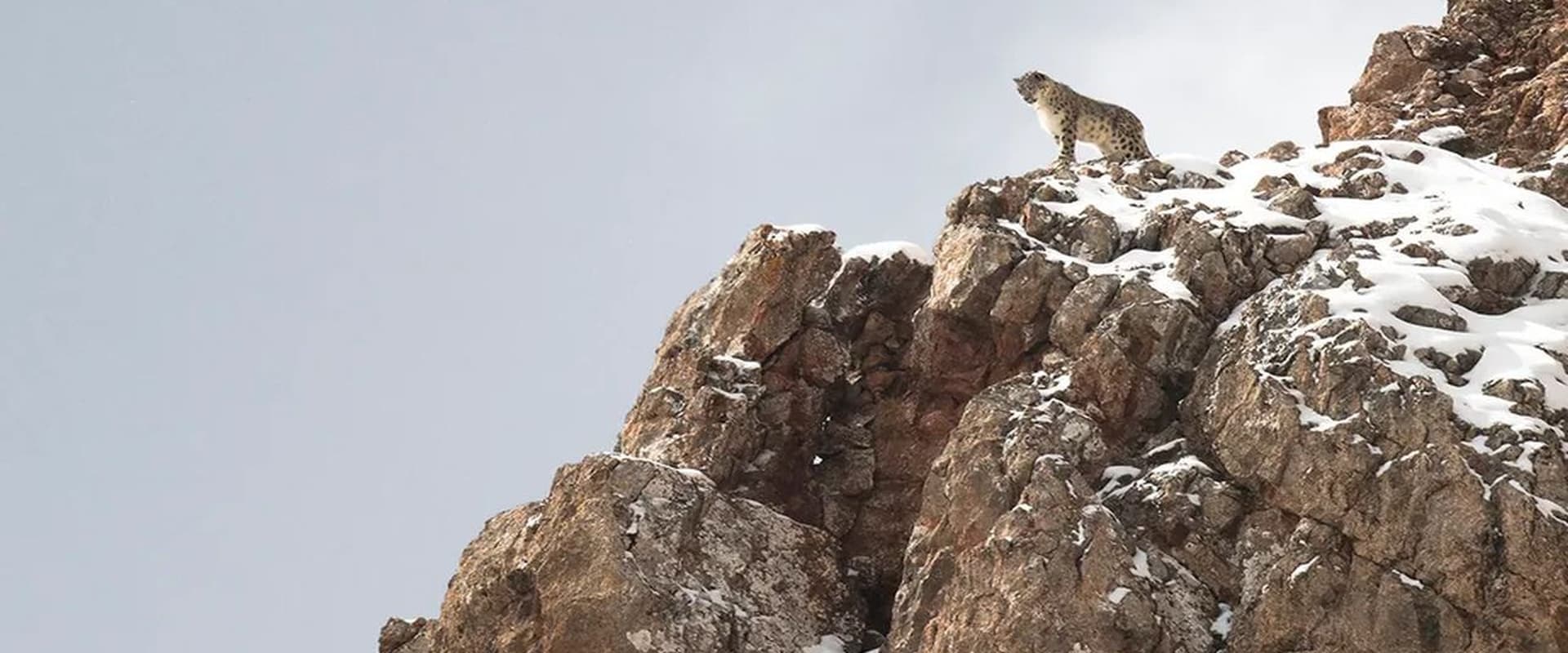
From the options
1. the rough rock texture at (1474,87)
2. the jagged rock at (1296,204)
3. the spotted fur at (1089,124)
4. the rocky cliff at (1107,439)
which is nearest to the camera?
the rocky cliff at (1107,439)

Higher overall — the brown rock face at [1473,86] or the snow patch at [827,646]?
the brown rock face at [1473,86]

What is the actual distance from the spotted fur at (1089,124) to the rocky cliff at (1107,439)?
173 inches

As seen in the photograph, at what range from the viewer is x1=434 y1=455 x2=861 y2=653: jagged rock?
63.2 feet

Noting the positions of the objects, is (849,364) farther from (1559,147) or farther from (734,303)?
(1559,147)

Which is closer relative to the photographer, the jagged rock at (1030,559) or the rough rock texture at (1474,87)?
the jagged rock at (1030,559)

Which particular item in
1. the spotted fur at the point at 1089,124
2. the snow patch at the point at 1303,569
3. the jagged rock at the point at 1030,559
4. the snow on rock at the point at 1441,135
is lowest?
the snow patch at the point at 1303,569

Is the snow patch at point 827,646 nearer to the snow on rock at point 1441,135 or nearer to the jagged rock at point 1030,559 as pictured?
the jagged rock at point 1030,559

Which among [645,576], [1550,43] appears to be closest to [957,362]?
[645,576]

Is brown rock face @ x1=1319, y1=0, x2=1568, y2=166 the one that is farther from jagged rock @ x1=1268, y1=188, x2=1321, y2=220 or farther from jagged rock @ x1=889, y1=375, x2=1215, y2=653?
jagged rock @ x1=889, y1=375, x2=1215, y2=653

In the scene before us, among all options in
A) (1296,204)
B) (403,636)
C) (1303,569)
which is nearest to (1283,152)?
(1296,204)

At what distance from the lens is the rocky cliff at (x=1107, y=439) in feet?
57.8

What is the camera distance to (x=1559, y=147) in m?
27.0

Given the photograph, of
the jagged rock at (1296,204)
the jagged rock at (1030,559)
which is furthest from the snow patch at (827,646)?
the jagged rock at (1296,204)

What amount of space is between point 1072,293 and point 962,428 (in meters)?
3.02
